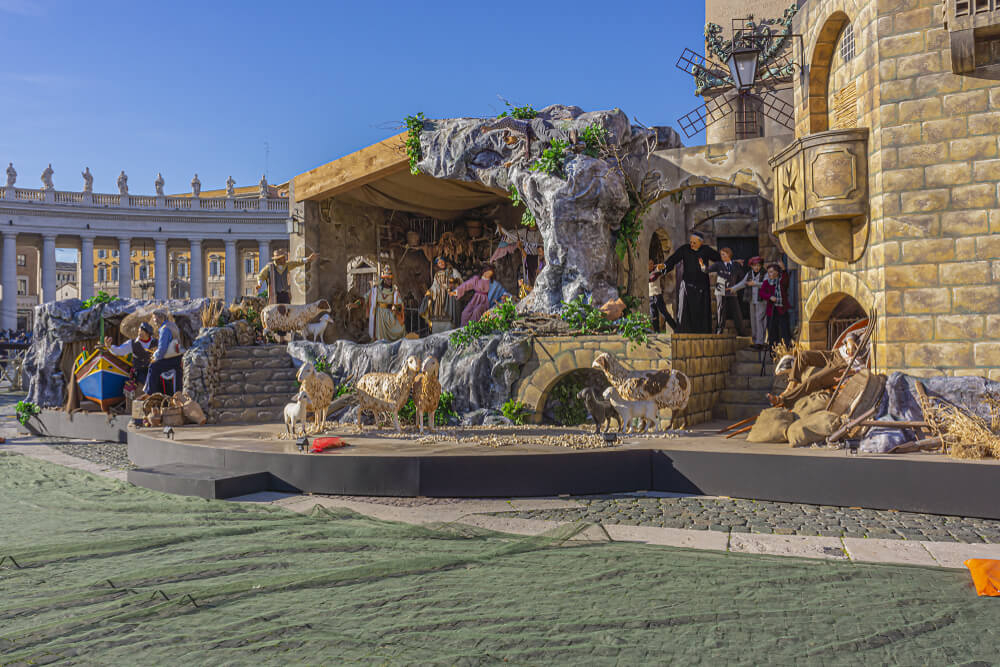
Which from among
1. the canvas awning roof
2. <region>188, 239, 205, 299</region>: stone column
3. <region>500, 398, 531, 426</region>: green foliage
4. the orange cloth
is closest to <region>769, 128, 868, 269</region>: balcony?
<region>500, 398, 531, 426</region>: green foliage

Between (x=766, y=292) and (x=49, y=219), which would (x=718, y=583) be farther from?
(x=49, y=219)

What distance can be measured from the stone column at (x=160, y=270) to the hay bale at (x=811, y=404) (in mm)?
40085

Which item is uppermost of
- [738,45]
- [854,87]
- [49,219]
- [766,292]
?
[49,219]

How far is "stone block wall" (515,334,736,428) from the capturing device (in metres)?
9.59

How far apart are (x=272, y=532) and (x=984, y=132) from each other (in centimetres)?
850

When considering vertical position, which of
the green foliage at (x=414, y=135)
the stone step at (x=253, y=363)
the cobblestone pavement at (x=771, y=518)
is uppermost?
the green foliage at (x=414, y=135)

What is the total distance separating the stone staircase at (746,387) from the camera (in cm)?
1103

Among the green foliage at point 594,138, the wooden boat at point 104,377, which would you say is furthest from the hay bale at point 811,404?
the wooden boat at point 104,377

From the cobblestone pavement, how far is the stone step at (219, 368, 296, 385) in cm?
684

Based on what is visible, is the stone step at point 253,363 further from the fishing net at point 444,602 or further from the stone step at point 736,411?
the stone step at point 736,411

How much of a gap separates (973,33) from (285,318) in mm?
11087

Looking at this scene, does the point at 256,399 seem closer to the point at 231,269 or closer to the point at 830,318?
the point at 830,318

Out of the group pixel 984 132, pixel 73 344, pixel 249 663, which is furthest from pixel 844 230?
pixel 73 344

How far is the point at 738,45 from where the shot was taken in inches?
436
